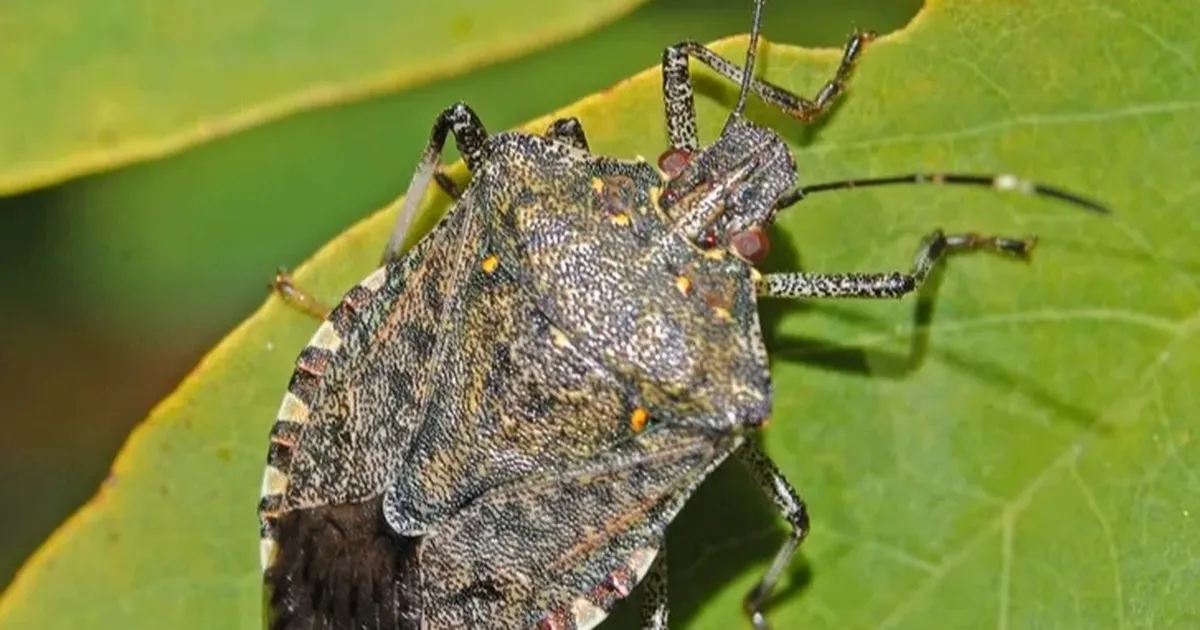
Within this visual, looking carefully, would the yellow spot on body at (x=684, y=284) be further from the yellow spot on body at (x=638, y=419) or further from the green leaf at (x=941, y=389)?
the green leaf at (x=941, y=389)

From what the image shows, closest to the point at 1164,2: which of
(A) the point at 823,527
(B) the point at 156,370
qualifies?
(A) the point at 823,527

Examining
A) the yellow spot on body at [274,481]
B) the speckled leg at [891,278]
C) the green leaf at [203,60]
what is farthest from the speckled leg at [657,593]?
the green leaf at [203,60]

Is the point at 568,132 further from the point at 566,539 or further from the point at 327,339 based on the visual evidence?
the point at 566,539

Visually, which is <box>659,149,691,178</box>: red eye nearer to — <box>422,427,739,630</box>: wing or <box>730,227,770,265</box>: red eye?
<box>730,227,770,265</box>: red eye

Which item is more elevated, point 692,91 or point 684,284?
point 692,91

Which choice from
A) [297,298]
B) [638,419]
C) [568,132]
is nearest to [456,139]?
[568,132]

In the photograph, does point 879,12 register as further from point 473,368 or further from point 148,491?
point 148,491
